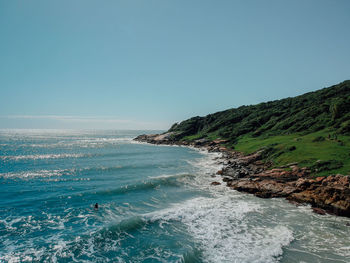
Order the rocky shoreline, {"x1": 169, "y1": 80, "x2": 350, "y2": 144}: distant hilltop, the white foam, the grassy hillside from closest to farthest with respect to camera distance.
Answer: the white foam → the rocky shoreline → the grassy hillside → {"x1": 169, "y1": 80, "x2": 350, "y2": 144}: distant hilltop

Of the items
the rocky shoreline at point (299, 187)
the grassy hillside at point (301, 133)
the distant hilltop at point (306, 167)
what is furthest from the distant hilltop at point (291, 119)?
the rocky shoreline at point (299, 187)

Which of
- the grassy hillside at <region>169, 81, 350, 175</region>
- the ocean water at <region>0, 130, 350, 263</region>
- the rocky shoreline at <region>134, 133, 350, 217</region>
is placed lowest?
the ocean water at <region>0, 130, 350, 263</region>

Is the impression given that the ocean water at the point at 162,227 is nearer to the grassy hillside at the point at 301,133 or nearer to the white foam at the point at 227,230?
the white foam at the point at 227,230

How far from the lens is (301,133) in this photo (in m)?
65.9

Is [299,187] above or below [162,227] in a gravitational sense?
above

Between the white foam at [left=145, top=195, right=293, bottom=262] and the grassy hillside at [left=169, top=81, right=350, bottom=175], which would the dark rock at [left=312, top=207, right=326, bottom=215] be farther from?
the grassy hillside at [left=169, top=81, right=350, bottom=175]

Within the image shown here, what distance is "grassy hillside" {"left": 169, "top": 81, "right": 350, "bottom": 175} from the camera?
3643 centimetres

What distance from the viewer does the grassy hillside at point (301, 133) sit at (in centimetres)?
3643

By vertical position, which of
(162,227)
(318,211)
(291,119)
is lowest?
(162,227)

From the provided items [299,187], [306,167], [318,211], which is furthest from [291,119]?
[318,211]

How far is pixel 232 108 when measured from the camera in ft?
519

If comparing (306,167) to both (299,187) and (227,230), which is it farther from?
(227,230)

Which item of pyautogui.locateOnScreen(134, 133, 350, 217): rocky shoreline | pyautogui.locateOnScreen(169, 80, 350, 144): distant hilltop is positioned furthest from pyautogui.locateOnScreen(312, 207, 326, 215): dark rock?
pyautogui.locateOnScreen(169, 80, 350, 144): distant hilltop

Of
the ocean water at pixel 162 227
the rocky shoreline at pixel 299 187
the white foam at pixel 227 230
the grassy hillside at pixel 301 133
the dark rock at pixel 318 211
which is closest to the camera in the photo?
the white foam at pixel 227 230
